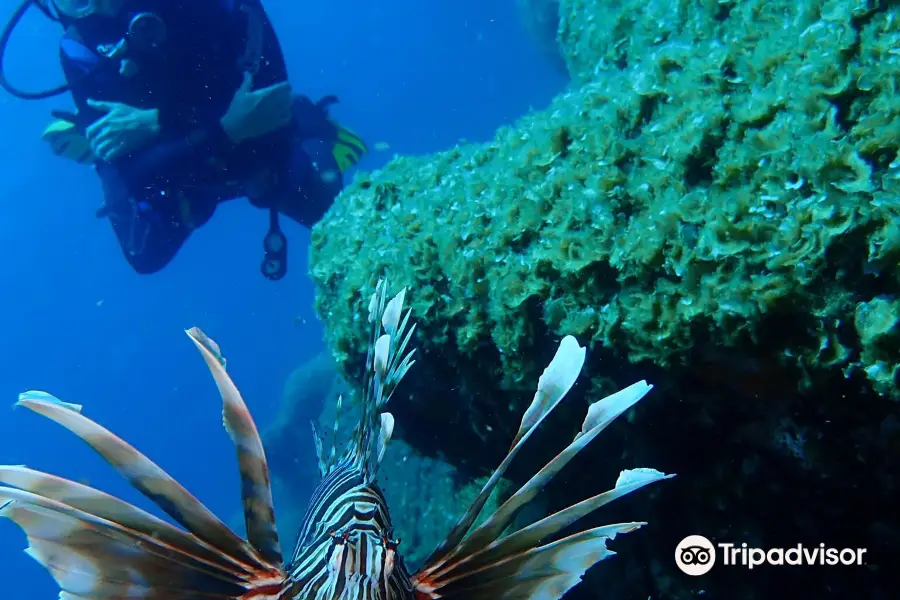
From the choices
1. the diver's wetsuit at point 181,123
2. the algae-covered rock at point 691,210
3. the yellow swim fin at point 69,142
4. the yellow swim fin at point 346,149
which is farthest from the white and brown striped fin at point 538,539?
the yellow swim fin at point 69,142

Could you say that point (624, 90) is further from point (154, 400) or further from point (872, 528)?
point (154, 400)

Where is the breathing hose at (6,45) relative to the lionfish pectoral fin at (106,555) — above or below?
above

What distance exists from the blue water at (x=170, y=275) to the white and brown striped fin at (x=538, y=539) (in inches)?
1709

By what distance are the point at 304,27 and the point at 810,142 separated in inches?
3524

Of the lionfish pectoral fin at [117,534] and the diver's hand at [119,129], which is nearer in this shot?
the lionfish pectoral fin at [117,534]

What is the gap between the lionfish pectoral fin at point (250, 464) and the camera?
103 centimetres

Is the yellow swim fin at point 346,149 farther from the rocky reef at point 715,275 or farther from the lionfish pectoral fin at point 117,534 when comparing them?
the lionfish pectoral fin at point 117,534

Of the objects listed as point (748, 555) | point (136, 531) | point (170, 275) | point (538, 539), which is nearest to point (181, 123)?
point (136, 531)

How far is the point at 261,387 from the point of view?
45156mm

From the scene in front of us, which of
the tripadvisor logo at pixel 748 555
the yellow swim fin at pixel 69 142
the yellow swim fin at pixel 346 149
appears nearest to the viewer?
the tripadvisor logo at pixel 748 555

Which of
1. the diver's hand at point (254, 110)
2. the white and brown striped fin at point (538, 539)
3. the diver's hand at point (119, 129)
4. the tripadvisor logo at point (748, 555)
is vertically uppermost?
the diver's hand at point (119, 129)

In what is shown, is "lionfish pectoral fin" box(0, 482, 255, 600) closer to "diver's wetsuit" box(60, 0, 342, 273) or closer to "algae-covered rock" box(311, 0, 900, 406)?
"algae-covered rock" box(311, 0, 900, 406)

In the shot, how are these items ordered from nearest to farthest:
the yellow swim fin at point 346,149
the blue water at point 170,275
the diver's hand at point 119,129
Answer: the diver's hand at point 119,129
the yellow swim fin at point 346,149
the blue water at point 170,275

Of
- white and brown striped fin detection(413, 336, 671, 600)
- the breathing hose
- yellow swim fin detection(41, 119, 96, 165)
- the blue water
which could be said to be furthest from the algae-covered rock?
the blue water
